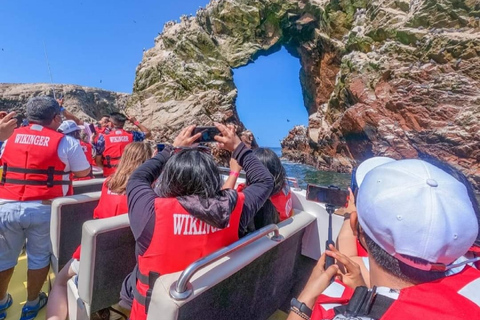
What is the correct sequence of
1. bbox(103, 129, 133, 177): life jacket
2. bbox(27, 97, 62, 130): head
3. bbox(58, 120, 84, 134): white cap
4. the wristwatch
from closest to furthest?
1. the wristwatch
2. bbox(27, 97, 62, 130): head
3. bbox(58, 120, 84, 134): white cap
4. bbox(103, 129, 133, 177): life jacket

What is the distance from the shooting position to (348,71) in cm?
1655

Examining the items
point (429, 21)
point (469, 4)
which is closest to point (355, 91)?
point (429, 21)

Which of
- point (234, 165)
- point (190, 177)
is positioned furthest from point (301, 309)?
point (234, 165)

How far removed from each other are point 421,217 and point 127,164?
178 cm

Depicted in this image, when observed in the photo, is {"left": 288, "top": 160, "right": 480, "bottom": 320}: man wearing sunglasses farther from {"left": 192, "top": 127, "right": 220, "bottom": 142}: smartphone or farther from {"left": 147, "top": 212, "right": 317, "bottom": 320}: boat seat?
{"left": 192, "top": 127, "right": 220, "bottom": 142}: smartphone

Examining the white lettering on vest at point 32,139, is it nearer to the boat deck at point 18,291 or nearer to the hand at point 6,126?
the hand at point 6,126

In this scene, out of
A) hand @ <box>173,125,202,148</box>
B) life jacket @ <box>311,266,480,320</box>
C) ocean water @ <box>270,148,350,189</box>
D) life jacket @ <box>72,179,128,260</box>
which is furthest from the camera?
ocean water @ <box>270,148,350,189</box>

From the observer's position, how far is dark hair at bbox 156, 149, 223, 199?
104 cm

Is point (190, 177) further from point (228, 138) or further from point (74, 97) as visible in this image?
point (74, 97)

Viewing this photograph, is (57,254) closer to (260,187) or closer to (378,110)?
(260,187)

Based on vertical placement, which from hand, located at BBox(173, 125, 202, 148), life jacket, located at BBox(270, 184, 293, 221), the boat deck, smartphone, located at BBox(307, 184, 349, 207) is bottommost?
the boat deck

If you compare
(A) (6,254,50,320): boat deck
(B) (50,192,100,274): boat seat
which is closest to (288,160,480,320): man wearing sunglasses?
(B) (50,192,100,274): boat seat

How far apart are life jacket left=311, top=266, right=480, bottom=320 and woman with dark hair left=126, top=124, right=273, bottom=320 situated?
633 mm

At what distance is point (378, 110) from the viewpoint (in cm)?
1430
